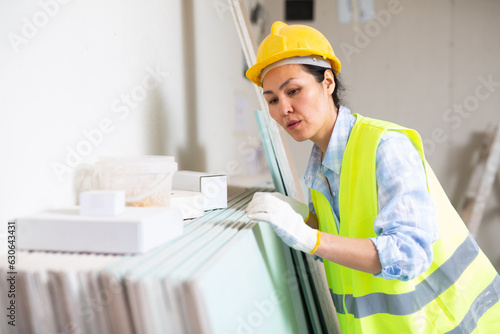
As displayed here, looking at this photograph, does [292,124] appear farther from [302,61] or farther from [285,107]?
[302,61]

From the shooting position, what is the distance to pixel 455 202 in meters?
3.66

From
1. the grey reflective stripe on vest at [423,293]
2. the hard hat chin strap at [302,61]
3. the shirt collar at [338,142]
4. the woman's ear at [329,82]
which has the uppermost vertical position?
the hard hat chin strap at [302,61]

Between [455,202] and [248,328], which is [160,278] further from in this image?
[455,202]

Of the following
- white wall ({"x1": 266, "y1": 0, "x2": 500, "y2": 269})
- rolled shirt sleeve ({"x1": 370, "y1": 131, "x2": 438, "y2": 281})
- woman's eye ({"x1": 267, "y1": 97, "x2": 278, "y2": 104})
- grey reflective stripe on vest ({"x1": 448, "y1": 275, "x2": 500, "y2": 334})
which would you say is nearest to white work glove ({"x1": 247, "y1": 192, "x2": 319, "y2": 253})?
rolled shirt sleeve ({"x1": 370, "y1": 131, "x2": 438, "y2": 281})

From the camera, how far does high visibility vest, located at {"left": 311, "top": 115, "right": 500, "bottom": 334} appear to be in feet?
3.73

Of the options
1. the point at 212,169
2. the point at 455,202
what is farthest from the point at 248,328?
the point at 455,202

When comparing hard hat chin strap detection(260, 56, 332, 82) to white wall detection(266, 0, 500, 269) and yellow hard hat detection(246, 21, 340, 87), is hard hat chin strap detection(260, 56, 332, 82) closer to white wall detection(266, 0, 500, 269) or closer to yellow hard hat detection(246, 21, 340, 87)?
yellow hard hat detection(246, 21, 340, 87)

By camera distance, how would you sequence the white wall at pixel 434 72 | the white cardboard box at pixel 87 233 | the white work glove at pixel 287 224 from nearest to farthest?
the white cardboard box at pixel 87 233, the white work glove at pixel 287 224, the white wall at pixel 434 72

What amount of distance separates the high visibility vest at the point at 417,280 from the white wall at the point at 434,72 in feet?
8.20

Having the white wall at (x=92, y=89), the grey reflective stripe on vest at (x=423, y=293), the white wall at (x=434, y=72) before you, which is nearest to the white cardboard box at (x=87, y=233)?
the white wall at (x=92, y=89)

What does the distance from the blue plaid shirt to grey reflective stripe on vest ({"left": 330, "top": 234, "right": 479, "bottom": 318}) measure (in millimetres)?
181

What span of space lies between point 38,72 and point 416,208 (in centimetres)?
92

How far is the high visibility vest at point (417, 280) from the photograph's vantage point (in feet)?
3.73

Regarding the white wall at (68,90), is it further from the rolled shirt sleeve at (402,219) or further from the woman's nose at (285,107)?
the rolled shirt sleeve at (402,219)
